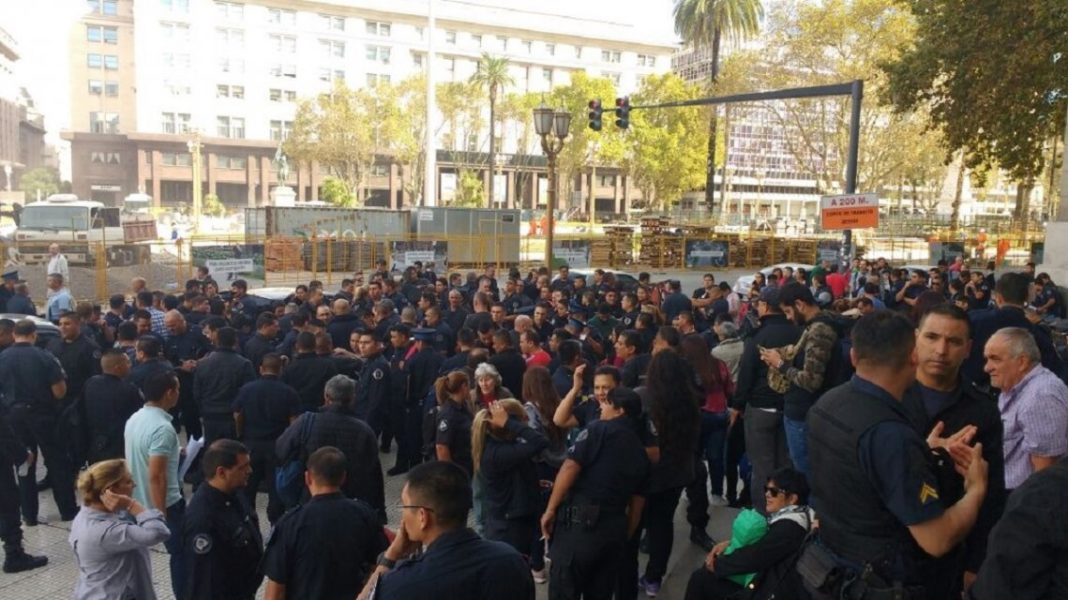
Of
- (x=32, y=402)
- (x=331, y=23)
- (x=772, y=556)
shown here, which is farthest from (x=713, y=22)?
(x=772, y=556)

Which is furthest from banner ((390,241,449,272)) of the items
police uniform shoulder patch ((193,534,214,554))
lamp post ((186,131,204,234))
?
lamp post ((186,131,204,234))

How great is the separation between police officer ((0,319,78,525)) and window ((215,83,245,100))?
2940 inches

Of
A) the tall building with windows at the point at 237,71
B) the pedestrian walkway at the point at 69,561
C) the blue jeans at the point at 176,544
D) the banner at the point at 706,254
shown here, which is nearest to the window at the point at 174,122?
the tall building with windows at the point at 237,71

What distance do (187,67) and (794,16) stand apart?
55.8 metres

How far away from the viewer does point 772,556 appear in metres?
3.93

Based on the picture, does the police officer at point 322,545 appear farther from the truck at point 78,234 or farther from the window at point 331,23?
the window at point 331,23

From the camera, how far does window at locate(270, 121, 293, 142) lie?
7700cm

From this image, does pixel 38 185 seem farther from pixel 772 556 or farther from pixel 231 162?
pixel 772 556

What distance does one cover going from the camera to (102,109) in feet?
257

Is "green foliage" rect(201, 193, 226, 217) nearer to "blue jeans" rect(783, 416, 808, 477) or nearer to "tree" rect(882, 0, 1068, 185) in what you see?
"tree" rect(882, 0, 1068, 185)

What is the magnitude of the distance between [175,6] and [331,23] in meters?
14.2

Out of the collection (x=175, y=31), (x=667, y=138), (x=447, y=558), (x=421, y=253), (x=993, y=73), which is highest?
(x=175, y=31)

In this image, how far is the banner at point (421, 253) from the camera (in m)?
26.0

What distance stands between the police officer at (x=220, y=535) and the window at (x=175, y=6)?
261 feet
